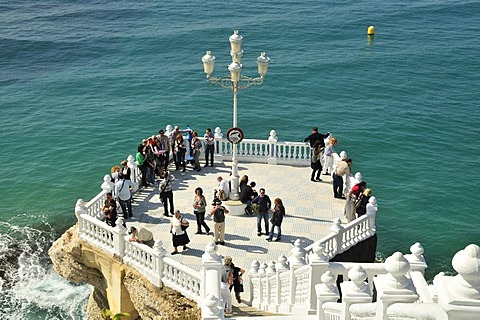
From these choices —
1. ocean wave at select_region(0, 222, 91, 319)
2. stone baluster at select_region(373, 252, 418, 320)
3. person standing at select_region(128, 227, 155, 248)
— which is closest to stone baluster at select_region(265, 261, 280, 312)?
person standing at select_region(128, 227, 155, 248)

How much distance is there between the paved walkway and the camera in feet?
59.5

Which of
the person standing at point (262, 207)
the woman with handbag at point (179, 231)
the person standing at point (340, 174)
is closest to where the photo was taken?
the woman with handbag at point (179, 231)

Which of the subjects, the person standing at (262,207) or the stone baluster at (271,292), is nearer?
the stone baluster at (271,292)

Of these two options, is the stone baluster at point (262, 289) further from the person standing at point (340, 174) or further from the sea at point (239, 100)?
the sea at point (239, 100)

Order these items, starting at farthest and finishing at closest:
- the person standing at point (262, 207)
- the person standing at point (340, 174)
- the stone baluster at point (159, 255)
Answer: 1. the person standing at point (340, 174)
2. the person standing at point (262, 207)
3. the stone baluster at point (159, 255)

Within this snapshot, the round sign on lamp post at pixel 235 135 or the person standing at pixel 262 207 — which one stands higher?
the round sign on lamp post at pixel 235 135

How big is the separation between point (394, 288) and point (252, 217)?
1252 cm

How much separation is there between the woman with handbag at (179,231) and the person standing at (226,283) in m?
2.33

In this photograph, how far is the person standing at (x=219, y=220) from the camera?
17656mm

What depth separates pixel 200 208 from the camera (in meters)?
18.1

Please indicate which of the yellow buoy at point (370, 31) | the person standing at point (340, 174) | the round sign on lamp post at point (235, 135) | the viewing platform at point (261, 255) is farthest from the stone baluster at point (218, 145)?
the yellow buoy at point (370, 31)

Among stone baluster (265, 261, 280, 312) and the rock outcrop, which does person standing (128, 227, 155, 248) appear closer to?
the rock outcrop

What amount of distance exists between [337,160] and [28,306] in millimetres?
11784

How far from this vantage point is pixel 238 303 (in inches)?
633
